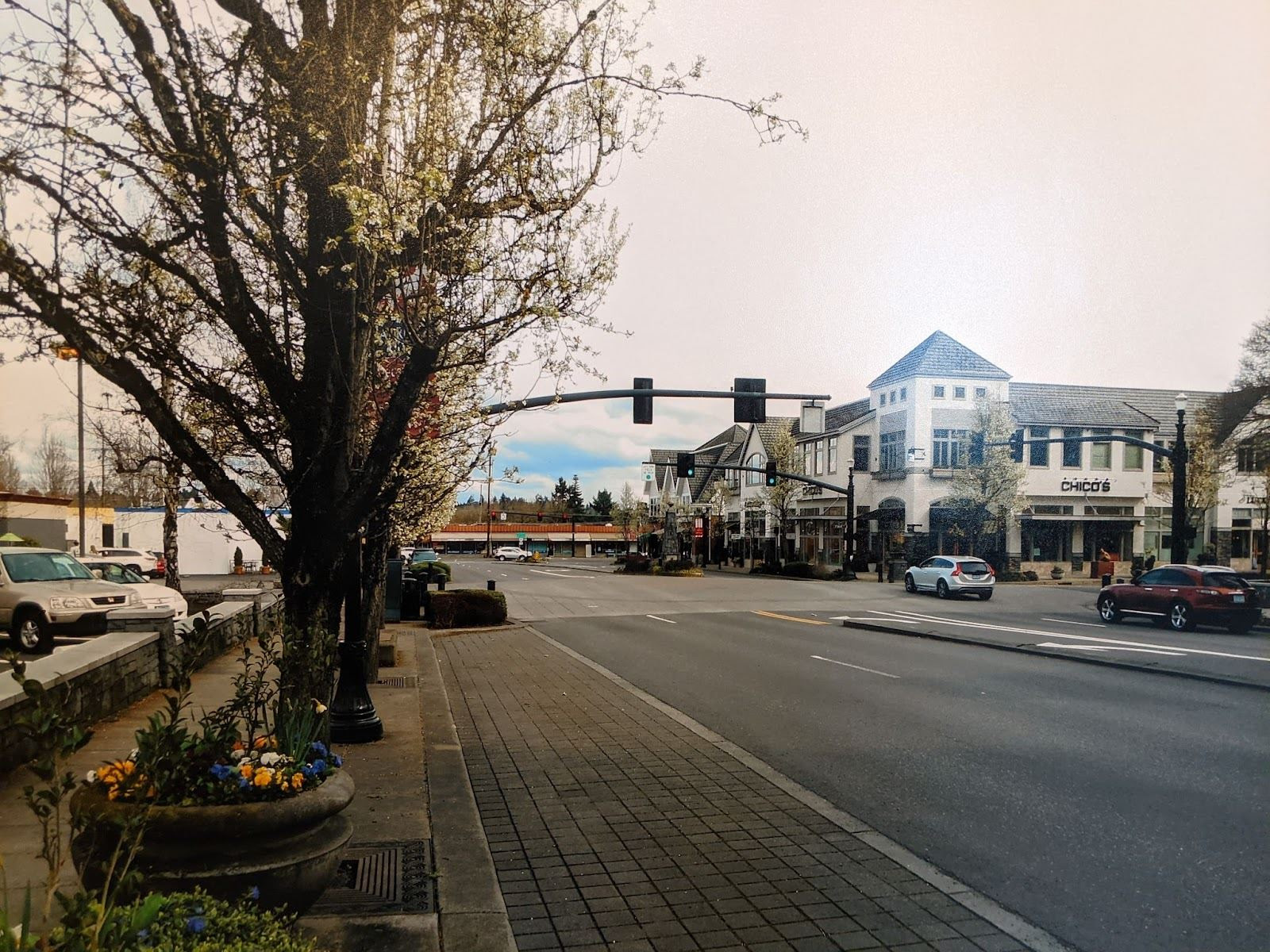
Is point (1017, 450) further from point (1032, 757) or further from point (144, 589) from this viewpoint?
point (1032, 757)

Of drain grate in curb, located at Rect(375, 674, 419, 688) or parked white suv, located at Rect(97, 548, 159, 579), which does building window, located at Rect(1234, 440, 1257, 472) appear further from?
parked white suv, located at Rect(97, 548, 159, 579)

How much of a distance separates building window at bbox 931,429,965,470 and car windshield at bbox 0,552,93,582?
4298 cm

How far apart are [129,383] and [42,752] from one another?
3.10 metres

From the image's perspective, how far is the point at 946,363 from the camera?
5131cm

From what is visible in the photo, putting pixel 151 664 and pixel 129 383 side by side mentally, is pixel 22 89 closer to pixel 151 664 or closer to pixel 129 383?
pixel 129 383

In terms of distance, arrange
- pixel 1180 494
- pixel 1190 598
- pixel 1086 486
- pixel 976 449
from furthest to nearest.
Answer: pixel 1086 486, pixel 976 449, pixel 1180 494, pixel 1190 598

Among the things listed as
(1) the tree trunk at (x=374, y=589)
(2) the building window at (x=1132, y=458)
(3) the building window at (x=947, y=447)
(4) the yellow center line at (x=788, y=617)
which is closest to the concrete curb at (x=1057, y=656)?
(4) the yellow center line at (x=788, y=617)

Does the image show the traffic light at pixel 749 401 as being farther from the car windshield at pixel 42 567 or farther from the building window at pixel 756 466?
the building window at pixel 756 466

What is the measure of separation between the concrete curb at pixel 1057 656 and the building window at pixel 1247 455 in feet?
49.0

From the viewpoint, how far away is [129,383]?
5.46 m

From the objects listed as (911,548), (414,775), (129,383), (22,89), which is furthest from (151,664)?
(911,548)

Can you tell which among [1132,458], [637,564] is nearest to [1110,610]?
[1132,458]

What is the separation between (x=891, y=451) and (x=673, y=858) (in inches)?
1979

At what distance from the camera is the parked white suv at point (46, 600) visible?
15.5 metres
